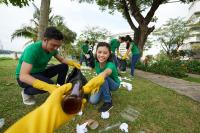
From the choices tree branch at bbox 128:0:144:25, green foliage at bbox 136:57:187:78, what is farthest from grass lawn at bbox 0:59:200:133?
tree branch at bbox 128:0:144:25

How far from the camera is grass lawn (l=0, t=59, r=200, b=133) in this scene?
325cm

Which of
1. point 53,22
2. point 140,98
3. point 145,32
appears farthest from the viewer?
point 53,22

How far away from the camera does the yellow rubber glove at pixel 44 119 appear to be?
1058mm

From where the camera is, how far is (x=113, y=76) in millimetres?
4191

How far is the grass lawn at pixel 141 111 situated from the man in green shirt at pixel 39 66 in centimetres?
31

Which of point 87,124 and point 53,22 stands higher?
point 53,22

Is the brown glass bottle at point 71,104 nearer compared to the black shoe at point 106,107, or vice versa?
the brown glass bottle at point 71,104

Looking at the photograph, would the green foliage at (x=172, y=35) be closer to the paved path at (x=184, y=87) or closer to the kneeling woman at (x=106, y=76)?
the paved path at (x=184, y=87)

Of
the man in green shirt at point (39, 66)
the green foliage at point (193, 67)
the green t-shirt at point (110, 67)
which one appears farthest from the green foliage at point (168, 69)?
the man in green shirt at point (39, 66)

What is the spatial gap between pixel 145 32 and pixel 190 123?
1236 cm

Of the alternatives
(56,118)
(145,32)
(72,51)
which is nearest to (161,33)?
(72,51)

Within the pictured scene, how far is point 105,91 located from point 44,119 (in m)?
2.85

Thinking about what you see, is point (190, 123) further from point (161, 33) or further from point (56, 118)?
point (161, 33)

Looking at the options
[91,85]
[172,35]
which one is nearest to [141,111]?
[91,85]
